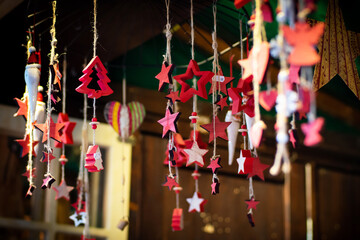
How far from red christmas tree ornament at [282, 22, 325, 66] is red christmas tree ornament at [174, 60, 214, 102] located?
55 centimetres

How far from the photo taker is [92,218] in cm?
254

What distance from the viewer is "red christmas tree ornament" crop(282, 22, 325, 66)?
37.5 inches

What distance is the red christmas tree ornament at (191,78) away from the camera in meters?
1.50

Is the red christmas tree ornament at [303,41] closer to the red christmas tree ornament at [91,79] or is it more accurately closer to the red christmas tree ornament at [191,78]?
the red christmas tree ornament at [191,78]

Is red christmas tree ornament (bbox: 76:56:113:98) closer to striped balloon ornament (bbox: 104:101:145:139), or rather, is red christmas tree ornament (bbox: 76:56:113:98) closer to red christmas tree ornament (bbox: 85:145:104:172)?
red christmas tree ornament (bbox: 85:145:104:172)

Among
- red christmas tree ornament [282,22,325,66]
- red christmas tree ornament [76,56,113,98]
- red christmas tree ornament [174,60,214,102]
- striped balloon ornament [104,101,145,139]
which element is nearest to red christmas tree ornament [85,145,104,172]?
red christmas tree ornament [76,56,113,98]

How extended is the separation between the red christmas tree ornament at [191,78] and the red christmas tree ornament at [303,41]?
1.81ft

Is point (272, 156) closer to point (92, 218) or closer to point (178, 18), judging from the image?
point (92, 218)

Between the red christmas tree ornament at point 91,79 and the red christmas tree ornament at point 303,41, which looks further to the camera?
the red christmas tree ornament at point 91,79

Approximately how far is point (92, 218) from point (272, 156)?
3.63ft

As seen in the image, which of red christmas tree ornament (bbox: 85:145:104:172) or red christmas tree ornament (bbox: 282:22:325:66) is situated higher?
red christmas tree ornament (bbox: 282:22:325:66)

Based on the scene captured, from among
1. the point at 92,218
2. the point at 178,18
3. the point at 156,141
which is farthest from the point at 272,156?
the point at 178,18

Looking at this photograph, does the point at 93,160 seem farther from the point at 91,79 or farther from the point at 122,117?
the point at 122,117

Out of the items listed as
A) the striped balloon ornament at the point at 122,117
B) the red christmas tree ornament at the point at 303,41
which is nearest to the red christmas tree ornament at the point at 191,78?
the red christmas tree ornament at the point at 303,41
